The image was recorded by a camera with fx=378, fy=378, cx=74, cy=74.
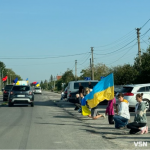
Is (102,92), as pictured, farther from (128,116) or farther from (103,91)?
(128,116)

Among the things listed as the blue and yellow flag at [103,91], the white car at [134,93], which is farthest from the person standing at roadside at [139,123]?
the white car at [134,93]

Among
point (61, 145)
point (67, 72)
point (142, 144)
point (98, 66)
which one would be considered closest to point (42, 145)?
point (61, 145)

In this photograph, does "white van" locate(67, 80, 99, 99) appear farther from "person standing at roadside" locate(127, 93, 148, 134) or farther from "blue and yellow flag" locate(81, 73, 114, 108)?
"person standing at roadside" locate(127, 93, 148, 134)

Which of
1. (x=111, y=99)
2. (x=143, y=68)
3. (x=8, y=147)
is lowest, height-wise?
(x=8, y=147)

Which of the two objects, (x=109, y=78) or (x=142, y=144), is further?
(x=109, y=78)

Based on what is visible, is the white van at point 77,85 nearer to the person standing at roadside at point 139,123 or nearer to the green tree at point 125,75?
the green tree at point 125,75

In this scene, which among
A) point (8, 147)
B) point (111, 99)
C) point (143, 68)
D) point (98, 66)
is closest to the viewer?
point (8, 147)

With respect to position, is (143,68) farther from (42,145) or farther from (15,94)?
(42,145)

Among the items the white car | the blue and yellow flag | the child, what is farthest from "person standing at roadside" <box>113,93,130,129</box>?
the white car

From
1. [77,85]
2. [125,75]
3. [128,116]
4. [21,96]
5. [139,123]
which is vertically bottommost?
[139,123]

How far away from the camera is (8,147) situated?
9.63m

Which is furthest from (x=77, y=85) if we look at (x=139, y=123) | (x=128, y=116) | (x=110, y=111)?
(x=139, y=123)

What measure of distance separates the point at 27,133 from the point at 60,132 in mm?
1133

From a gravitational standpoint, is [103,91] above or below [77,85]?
below
